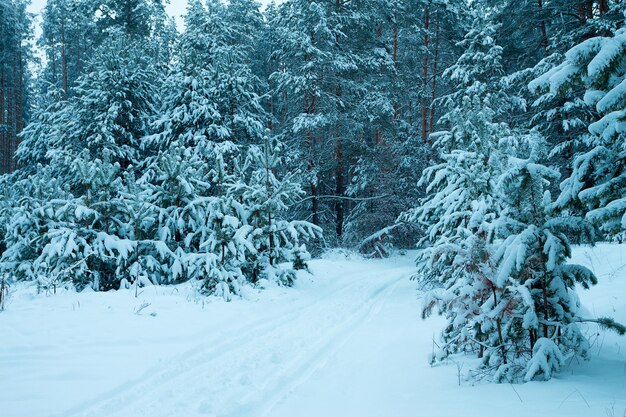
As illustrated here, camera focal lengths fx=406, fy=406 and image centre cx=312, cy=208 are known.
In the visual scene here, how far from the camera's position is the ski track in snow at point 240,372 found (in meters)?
4.26

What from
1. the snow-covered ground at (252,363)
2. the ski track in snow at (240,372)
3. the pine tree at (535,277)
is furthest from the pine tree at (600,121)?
the ski track in snow at (240,372)

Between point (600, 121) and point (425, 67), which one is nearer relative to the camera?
point (600, 121)

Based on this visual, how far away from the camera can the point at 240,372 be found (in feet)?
17.4

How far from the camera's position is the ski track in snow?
168 inches

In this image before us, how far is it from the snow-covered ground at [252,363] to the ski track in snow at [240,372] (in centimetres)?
2

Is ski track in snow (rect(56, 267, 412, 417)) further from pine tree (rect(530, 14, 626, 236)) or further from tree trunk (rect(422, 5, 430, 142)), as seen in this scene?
tree trunk (rect(422, 5, 430, 142))

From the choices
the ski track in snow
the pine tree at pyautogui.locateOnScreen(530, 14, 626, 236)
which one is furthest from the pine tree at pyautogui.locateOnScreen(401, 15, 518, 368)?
the ski track in snow

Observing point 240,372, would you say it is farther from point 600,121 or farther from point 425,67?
point 425,67

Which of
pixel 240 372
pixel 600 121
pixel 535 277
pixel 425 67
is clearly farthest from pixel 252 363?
pixel 425 67

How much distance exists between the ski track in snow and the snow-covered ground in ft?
0.07

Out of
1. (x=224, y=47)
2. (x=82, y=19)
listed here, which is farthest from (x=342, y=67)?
(x=82, y=19)

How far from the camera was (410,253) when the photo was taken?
858 inches

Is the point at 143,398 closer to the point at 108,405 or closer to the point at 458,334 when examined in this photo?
the point at 108,405

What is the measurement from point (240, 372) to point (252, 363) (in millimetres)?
378
